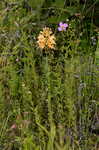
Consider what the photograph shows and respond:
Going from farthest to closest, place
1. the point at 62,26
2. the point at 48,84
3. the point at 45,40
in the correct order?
the point at 62,26 < the point at 45,40 < the point at 48,84

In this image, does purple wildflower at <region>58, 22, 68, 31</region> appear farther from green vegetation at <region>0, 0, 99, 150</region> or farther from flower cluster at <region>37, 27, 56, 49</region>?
flower cluster at <region>37, 27, 56, 49</region>


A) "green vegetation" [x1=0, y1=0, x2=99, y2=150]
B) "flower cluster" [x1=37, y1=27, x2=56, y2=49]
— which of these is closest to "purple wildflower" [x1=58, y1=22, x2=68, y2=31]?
→ "green vegetation" [x1=0, y1=0, x2=99, y2=150]

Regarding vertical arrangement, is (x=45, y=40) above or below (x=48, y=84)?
above

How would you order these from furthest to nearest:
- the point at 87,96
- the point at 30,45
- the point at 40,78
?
1. the point at 30,45
2. the point at 40,78
3. the point at 87,96

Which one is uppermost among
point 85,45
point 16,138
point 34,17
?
point 34,17

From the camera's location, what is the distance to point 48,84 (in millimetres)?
2488

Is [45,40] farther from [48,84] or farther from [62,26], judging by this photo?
[48,84]

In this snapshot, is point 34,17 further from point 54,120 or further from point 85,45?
point 54,120

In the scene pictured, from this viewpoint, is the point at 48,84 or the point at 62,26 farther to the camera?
the point at 62,26

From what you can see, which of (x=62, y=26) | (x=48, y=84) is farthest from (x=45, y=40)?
(x=48, y=84)

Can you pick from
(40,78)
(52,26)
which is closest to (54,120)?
(40,78)

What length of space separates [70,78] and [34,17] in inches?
42.1

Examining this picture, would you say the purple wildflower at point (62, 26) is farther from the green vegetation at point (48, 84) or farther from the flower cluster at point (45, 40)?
the flower cluster at point (45, 40)

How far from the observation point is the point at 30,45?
10.9ft
